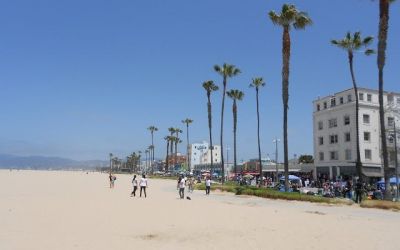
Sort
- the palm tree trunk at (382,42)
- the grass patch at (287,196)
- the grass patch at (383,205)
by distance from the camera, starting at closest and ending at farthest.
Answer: the grass patch at (383,205) < the grass patch at (287,196) < the palm tree trunk at (382,42)

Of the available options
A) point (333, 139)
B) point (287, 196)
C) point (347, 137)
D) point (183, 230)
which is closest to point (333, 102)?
point (333, 139)

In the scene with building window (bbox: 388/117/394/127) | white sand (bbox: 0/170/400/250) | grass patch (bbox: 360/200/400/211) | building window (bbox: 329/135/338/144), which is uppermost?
building window (bbox: 388/117/394/127)

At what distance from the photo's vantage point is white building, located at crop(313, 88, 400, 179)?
58.9 meters

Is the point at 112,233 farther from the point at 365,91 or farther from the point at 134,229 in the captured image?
the point at 365,91

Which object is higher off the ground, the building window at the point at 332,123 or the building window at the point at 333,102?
the building window at the point at 333,102

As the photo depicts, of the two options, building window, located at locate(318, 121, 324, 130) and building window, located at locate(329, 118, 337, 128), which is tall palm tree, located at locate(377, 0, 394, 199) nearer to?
building window, located at locate(329, 118, 337, 128)

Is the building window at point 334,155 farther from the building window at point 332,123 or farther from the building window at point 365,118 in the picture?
the building window at point 365,118

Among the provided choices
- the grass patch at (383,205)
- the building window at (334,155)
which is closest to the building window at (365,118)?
the building window at (334,155)

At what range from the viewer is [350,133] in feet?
195

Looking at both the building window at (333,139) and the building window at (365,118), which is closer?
the building window at (365,118)

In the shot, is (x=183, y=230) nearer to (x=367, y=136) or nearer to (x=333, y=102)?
(x=367, y=136)

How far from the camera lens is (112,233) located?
1424 cm

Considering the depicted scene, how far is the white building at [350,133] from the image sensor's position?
5891 centimetres

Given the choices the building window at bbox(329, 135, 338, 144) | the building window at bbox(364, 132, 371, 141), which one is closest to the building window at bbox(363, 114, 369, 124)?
the building window at bbox(364, 132, 371, 141)
